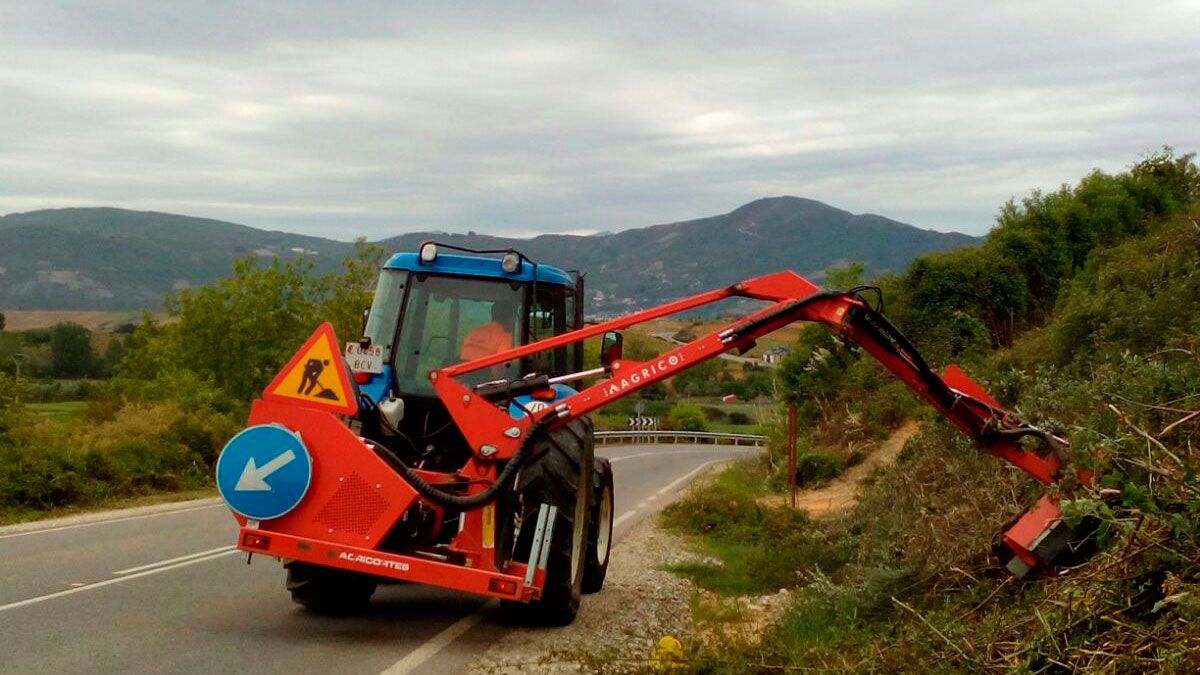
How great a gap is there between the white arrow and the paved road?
1.10 metres

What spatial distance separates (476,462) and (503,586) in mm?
1067

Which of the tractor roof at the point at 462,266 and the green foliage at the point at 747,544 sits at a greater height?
the tractor roof at the point at 462,266

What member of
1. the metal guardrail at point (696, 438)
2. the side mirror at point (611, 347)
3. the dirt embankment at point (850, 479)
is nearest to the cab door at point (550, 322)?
the side mirror at point (611, 347)

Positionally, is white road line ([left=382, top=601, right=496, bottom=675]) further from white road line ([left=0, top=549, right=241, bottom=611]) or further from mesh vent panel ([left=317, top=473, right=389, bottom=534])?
white road line ([left=0, top=549, right=241, bottom=611])

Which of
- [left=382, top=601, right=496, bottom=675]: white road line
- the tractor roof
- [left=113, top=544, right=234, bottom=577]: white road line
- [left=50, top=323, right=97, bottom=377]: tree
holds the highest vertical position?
the tractor roof

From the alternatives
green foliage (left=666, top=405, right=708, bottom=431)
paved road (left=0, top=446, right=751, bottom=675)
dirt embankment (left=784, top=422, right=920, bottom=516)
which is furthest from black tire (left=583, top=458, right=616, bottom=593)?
green foliage (left=666, top=405, right=708, bottom=431)

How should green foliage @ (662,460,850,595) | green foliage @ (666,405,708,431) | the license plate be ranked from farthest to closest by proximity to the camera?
green foliage @ (666,405,708,431)
green foliage @ (662,460,850,595)
the license plate

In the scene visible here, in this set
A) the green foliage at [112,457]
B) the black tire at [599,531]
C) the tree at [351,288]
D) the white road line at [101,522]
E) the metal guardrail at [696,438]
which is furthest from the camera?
the metal guardrail at [696,438]

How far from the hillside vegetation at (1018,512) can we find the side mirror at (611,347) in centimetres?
237

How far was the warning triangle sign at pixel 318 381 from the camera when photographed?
343 inches

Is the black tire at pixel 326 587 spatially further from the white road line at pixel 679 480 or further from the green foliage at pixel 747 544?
the white road line at pixel 679 480

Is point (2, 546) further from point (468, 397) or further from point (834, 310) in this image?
point (834, 310)

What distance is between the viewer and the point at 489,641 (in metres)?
9.12

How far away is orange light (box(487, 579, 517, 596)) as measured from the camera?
8.26m
